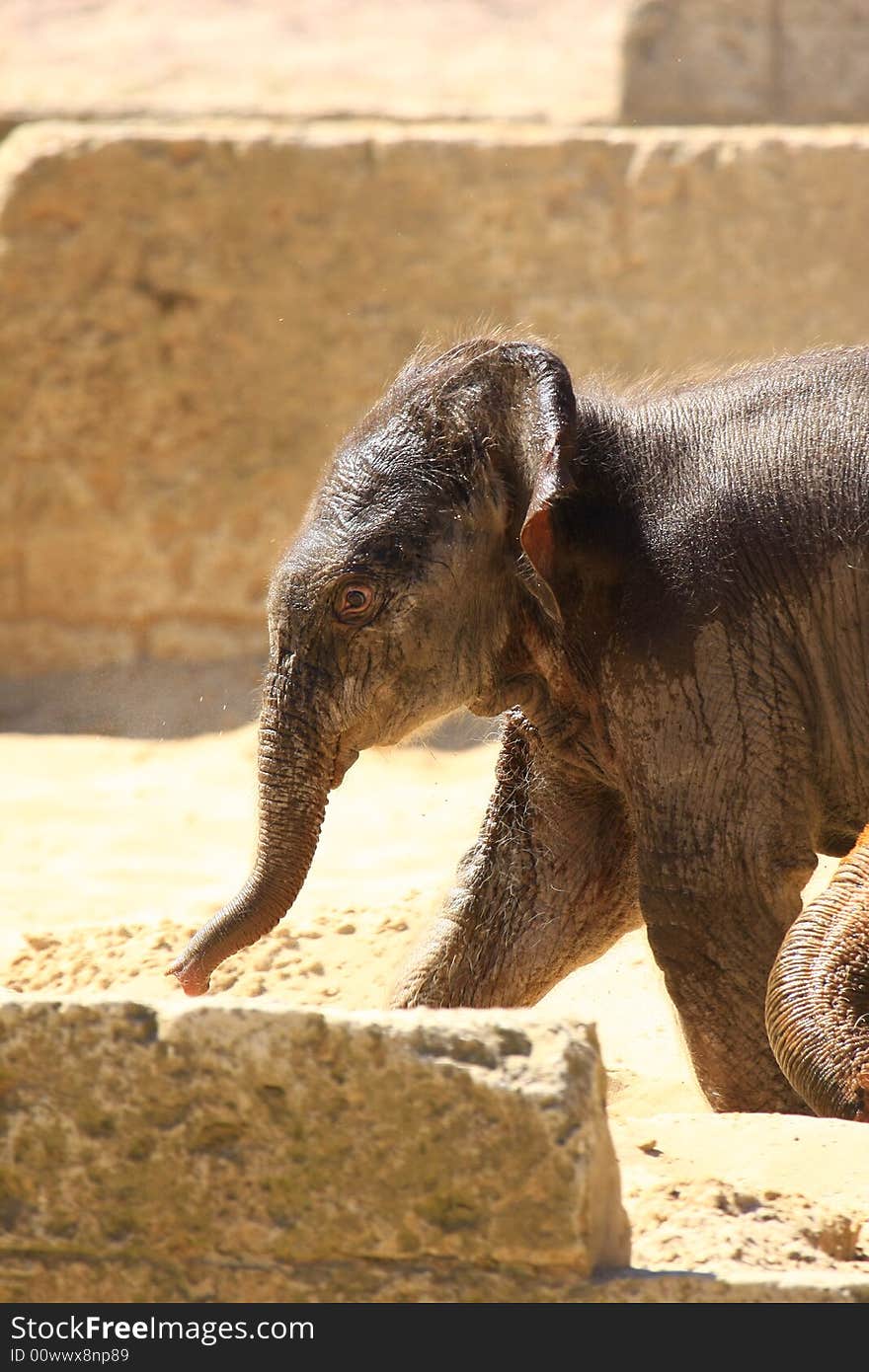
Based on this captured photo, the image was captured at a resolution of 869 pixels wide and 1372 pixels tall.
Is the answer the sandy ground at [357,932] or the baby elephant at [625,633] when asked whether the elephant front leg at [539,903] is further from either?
the sandy ground at [357,932]

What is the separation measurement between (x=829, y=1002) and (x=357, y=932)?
3.37 m

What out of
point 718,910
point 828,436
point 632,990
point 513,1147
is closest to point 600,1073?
point 513,1147

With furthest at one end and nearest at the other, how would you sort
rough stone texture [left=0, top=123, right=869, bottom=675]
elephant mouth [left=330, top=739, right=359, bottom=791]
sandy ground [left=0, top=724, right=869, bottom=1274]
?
rough stone texture [left=0, top=123, right=869, bottom=675] < elephant mouth [left=330, top=739, right=359, bottom=791] < sandy ground [left=0, top=724, right=869, bottom=1274]

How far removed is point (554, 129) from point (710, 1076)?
27.5ft

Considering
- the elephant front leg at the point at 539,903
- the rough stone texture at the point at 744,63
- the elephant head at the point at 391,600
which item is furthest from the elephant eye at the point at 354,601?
the rough stone texture at the point at 744,63

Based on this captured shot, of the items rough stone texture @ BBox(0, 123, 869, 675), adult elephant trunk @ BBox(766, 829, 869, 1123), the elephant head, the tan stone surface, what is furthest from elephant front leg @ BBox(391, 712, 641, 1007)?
the tan stone surface

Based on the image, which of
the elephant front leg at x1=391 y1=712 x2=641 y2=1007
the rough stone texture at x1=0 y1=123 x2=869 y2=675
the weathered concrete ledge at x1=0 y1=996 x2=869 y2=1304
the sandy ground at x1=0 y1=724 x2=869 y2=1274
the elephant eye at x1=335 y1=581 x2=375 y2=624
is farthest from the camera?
the rough stone texture at x1=0 y1=123 x2=869 y2=675

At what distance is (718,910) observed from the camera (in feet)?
16.7

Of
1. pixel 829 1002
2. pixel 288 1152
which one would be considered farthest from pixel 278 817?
pixel 288 1152

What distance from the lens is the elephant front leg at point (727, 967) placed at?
5.07m

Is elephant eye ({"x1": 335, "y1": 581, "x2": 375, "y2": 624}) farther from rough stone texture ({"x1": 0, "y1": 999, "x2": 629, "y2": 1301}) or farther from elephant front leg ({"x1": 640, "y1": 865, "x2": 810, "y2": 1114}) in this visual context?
rough stone texture ({"x1": 0, "y1": 999, "x2": 629, "y2": 1301})

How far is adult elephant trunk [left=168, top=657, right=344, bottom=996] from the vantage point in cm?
540

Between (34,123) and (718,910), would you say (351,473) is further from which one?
(34,123)

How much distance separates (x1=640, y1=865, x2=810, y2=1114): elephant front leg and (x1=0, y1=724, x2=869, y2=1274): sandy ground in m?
0.24
